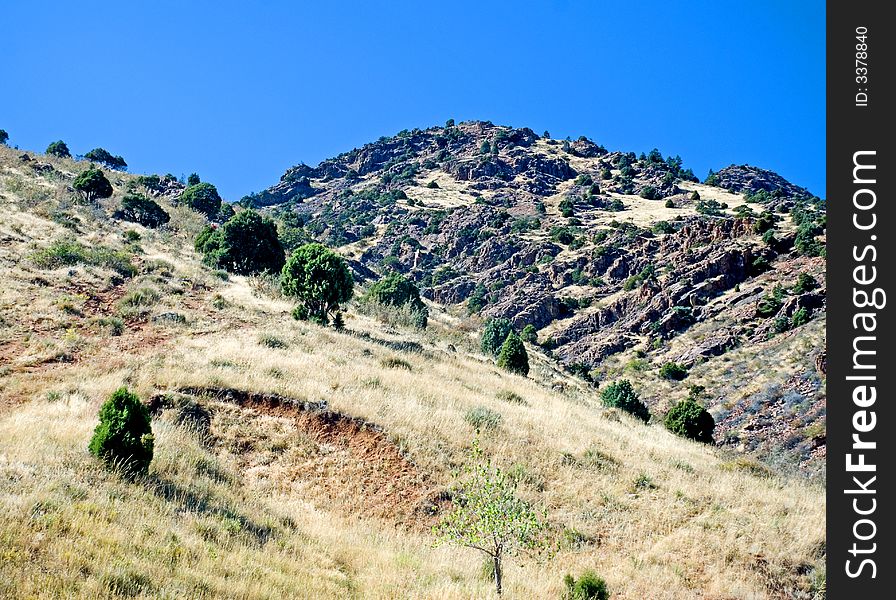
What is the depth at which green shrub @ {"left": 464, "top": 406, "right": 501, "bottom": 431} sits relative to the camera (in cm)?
1420

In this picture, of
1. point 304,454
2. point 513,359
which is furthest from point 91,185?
point 304,454

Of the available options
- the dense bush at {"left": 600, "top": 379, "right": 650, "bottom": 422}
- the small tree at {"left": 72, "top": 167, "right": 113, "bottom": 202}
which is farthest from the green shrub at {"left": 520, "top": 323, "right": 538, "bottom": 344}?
the small tree at {"left": 72, "top": 167, "right": 113, "bottom": 202}

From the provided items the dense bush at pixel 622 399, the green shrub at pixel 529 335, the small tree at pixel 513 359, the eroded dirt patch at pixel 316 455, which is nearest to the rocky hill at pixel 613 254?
the green shrub at pixel 529 335

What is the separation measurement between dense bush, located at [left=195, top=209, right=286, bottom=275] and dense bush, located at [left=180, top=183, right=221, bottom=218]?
21617 mm

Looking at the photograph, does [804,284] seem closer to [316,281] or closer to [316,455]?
[316,281]

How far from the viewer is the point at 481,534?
763 centimetres

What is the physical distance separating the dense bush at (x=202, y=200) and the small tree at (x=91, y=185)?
11.9 meters

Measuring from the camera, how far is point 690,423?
23.7 metres

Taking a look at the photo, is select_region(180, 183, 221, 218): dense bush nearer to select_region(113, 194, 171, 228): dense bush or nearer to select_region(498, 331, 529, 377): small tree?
select_region(113, 194, 171, 228): dense bush

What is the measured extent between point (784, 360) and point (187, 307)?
124 feet

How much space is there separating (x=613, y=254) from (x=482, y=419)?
58.2 m

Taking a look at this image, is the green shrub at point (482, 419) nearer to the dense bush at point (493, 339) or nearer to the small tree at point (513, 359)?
the small tree at point (513, 359)
